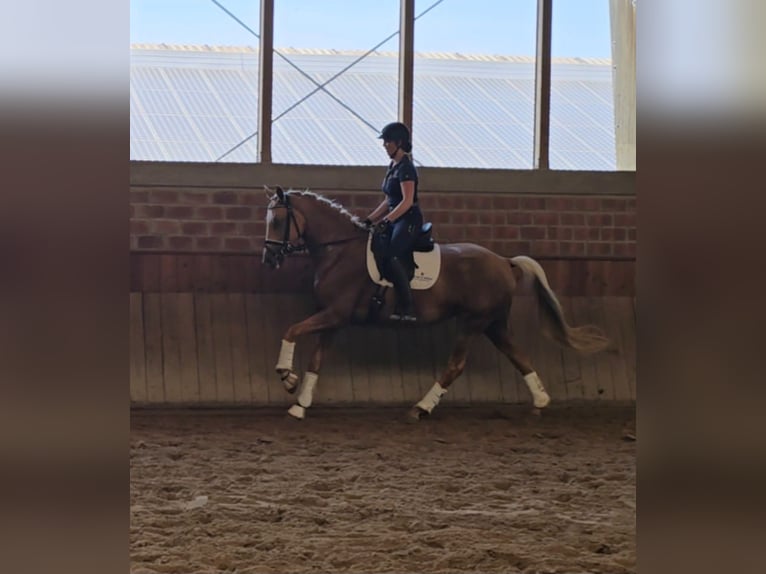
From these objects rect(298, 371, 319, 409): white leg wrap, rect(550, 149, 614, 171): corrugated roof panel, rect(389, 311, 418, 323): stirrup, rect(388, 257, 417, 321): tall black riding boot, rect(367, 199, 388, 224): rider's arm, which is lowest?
rect(298, 371, 319, 409): white leg wrap

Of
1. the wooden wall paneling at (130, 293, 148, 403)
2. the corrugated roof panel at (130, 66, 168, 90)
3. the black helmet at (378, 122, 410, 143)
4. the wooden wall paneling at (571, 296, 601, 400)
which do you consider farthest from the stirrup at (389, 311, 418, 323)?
the corrugated roof panel at (130, 66, 168, 90)

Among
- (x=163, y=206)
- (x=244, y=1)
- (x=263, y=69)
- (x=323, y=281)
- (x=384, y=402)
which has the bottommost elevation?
(x=384, y=402)

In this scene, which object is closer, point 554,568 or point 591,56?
point 554,568

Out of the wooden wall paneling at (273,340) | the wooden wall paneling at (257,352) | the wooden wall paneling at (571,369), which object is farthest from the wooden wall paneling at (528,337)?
the wooden wall paneling at (257,352)

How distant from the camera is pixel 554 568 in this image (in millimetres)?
2859

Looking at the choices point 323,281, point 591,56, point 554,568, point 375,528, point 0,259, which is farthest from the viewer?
point 591,56

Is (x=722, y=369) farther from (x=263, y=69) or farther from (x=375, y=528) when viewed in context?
(x=263, y=69)

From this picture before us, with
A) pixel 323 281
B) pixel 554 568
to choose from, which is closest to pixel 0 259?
pixel 554 568

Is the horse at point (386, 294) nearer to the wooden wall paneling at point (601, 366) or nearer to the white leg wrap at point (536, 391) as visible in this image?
the white leg wrap at point (536, 391)

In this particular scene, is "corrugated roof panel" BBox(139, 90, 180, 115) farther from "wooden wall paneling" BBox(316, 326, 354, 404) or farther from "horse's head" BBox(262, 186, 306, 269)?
"wooden wall paneling" BBox(316, 326, 354, 404)

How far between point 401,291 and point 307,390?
78 cm

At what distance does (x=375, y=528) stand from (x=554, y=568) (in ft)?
2.31

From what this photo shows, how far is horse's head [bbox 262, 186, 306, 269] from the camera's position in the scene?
5.65 metres

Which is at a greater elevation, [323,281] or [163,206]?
[163,206]
